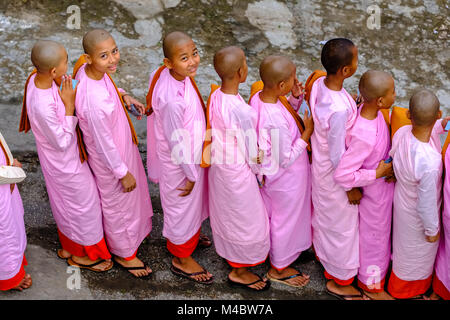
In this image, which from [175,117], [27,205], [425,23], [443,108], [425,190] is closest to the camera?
[425,190]

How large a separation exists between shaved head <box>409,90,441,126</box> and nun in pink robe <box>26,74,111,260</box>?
1.93 metres

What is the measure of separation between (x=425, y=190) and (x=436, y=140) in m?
0.33

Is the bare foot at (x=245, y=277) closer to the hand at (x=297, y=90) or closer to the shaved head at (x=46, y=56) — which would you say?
the hand at (x=297, y=90)

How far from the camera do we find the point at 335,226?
11.6 ft

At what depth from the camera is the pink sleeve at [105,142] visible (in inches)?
130

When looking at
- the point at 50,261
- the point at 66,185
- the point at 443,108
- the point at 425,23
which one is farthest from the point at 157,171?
the point at 425,23

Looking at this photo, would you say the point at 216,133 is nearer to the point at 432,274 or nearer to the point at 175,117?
the point at 175,117

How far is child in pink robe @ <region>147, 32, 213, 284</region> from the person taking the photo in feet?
10.8

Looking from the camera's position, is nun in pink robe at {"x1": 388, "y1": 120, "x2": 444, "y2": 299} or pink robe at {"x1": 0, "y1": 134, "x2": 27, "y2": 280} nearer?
nun in pink robe at {"x1": 388, "y1": 120, "x2": 444, "y2": 299}

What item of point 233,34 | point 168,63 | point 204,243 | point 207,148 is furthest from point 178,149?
point 233,34

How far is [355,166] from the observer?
10.6 ft

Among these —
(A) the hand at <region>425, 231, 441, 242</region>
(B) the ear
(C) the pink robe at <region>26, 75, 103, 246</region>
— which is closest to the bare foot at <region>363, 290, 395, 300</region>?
(A) the hand at <region>425, 231, 441, 242</region>

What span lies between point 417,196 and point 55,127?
210cm

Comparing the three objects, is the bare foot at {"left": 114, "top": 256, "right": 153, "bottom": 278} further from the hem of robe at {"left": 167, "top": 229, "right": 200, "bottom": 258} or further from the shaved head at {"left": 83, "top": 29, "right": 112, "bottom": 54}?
the shaved head at {"left": 83, "top": 29, "right": 112, "bottom": 54}
